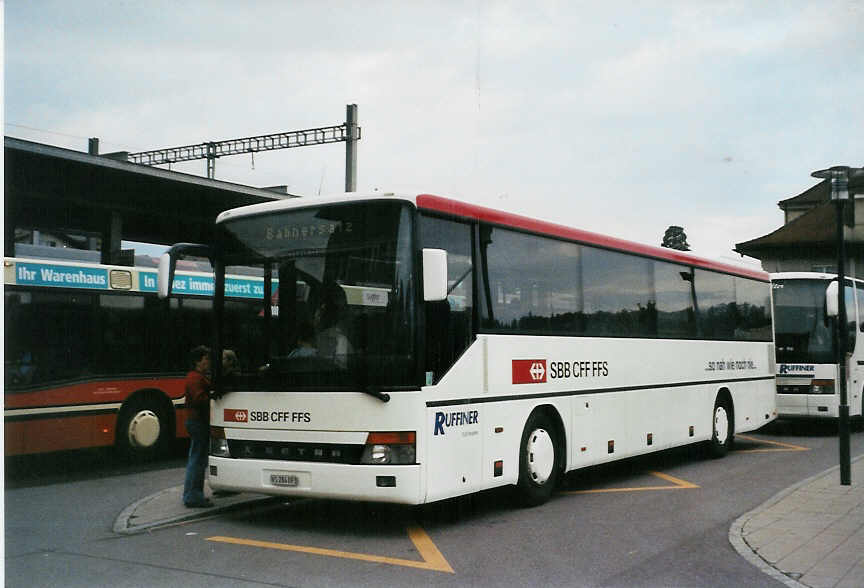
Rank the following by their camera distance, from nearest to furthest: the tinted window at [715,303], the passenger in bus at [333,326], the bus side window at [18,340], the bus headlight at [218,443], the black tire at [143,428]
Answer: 1. the passenger in bus at [333,326]
2. the bus headlight at [218,443]
3. the bus side window at [18,340]
4. the black tire at [143,428]
5. the tinted window at [715,303]

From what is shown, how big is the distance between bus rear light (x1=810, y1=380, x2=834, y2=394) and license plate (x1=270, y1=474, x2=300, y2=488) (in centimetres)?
1371

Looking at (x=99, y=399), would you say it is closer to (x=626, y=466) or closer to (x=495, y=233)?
(x=495, y=233)

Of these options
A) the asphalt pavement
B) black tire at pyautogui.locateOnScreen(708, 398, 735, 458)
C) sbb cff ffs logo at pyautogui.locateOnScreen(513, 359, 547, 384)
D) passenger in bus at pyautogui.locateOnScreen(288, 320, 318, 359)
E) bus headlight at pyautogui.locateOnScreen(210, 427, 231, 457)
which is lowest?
the asphalt pavement

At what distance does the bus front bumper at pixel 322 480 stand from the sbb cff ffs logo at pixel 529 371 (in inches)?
80.2

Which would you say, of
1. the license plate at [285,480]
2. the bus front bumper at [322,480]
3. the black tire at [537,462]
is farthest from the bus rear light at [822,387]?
the license plate at [285,480]

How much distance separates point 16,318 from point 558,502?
7.81 m

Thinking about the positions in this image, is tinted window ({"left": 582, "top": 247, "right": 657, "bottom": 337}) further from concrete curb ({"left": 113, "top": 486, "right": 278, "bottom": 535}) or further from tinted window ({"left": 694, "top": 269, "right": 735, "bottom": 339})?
concrete curb ({"left": 113, "top": 486, "right": 278, "bottom": 535})

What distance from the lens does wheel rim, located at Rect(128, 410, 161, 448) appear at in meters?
14.3

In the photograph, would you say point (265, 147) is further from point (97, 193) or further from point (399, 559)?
point (399, 559)

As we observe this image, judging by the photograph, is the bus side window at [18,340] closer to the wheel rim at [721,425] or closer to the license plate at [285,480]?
the license plate at [285,480]

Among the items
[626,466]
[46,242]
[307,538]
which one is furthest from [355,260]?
[46,242]

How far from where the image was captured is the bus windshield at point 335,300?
8477mm

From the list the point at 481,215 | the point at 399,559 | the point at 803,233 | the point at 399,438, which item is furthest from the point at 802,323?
the point at 803,233

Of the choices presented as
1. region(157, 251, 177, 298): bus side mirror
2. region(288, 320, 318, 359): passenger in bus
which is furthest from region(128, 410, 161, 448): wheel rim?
region(288, 320, 318, 359): passenger in bus
